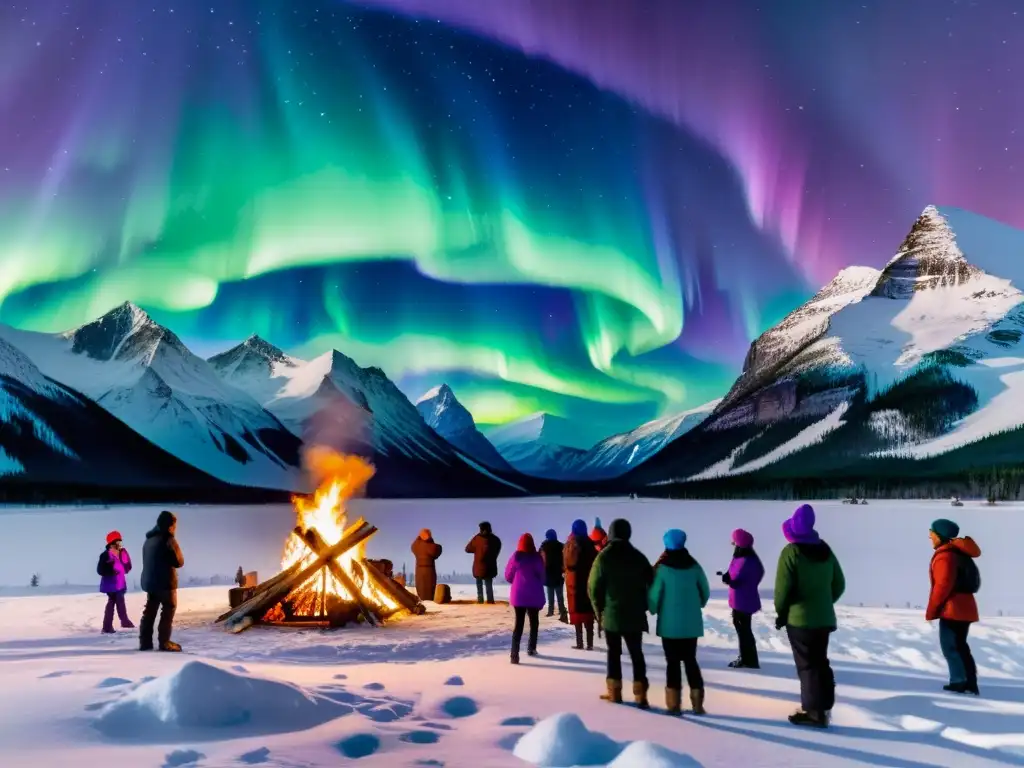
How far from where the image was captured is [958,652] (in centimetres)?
1112

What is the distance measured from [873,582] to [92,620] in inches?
908

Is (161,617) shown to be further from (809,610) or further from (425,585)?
(809,610)

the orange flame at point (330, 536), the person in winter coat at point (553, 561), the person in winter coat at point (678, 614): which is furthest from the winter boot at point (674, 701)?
the orange flame at point (330, 536)

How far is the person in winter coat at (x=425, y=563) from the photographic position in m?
20.9

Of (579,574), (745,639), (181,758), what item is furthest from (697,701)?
(181,758)

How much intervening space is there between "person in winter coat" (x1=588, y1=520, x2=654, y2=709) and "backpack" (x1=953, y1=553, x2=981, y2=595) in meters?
3.81

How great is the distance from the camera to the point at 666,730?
9.10 metres

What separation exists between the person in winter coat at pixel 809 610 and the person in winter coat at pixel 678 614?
2.85 feet

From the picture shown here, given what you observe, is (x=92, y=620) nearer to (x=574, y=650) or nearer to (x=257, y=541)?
(x=574, y=650)

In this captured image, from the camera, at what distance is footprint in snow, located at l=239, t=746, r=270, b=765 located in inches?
306

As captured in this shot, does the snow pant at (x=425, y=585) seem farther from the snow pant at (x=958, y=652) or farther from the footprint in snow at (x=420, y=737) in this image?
the snow pant at (x=958, y=652)

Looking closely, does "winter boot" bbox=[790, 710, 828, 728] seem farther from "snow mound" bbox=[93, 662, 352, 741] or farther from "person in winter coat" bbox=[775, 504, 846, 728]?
"snow mound" bbox=[93, 662, 352, 741]

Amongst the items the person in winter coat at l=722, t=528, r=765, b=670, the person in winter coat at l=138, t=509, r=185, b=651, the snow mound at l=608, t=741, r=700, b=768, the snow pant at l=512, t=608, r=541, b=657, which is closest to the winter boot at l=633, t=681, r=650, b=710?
the snow mound at l=608, t=741, r=700, b=768

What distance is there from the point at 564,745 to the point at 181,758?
335 centimetres
